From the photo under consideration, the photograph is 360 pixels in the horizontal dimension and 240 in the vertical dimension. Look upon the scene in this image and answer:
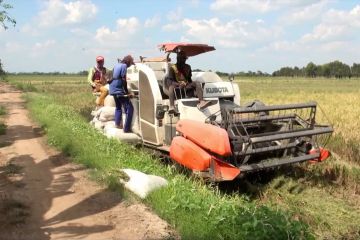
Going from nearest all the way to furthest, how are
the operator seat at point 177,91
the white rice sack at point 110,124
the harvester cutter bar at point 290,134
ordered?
1. the harvester cutter bar at point 290,134
2. the operator seat at point 177,91
3. the white rice sack at point 110,124

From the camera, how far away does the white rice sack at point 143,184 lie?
656 cm

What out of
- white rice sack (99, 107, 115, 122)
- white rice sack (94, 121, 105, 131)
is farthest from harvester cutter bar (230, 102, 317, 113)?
white rice sack (94, 121, 105, 131)

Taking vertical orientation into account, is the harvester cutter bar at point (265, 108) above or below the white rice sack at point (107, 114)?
above

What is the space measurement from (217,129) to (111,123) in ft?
18.3

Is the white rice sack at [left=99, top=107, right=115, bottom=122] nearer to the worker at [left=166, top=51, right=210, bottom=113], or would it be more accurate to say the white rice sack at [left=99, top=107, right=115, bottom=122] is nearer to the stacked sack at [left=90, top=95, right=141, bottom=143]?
the stacked sack at [left=90, top=95, right=141, bottom=143]

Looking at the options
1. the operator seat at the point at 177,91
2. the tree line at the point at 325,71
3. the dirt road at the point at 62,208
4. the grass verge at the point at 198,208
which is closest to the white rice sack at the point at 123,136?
the grass verge at the point at 198,208

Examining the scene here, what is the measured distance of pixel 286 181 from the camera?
7582 millimetres

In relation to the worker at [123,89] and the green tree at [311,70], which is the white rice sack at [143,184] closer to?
the worker at [123,89]

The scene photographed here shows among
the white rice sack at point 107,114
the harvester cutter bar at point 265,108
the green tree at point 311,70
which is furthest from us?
the green tree at point 311,70

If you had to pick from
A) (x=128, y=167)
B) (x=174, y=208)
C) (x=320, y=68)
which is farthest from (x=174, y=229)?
(x=320, y=68)

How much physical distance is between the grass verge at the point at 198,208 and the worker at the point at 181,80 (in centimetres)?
133

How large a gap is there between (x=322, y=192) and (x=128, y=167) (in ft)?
10.9

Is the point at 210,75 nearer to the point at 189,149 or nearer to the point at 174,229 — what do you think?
the point at 189,149

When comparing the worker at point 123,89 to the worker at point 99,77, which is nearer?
the worker at point 123,89
